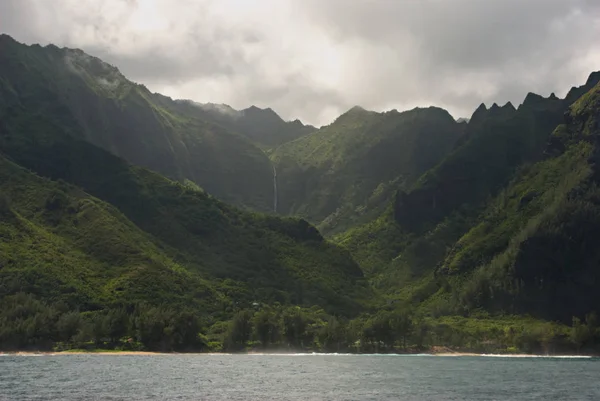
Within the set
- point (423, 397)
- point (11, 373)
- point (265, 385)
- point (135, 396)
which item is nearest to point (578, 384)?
point (423, 397)

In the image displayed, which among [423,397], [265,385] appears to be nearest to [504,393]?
[423,397]

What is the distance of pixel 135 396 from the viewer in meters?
146

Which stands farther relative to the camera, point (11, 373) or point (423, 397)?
point (11, 373)

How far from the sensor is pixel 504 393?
16688cm

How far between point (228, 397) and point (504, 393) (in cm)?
6477

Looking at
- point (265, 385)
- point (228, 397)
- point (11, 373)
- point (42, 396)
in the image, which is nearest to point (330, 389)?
point (265, 385)

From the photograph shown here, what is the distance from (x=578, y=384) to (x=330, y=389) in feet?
235

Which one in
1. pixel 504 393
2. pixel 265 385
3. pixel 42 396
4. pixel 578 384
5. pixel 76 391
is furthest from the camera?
pixel 578 384

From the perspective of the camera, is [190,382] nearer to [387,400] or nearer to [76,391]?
[76,391]

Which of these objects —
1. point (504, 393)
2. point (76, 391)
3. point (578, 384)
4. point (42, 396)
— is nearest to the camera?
point (42, 396)

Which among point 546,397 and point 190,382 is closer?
point 546,397

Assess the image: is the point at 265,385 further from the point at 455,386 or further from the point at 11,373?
the point at 11,373

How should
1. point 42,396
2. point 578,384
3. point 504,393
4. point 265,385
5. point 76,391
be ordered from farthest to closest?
point 578,384 → point 265,385 → point 504,393 → point 76,391 → point 42,396

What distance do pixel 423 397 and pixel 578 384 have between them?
209ft
